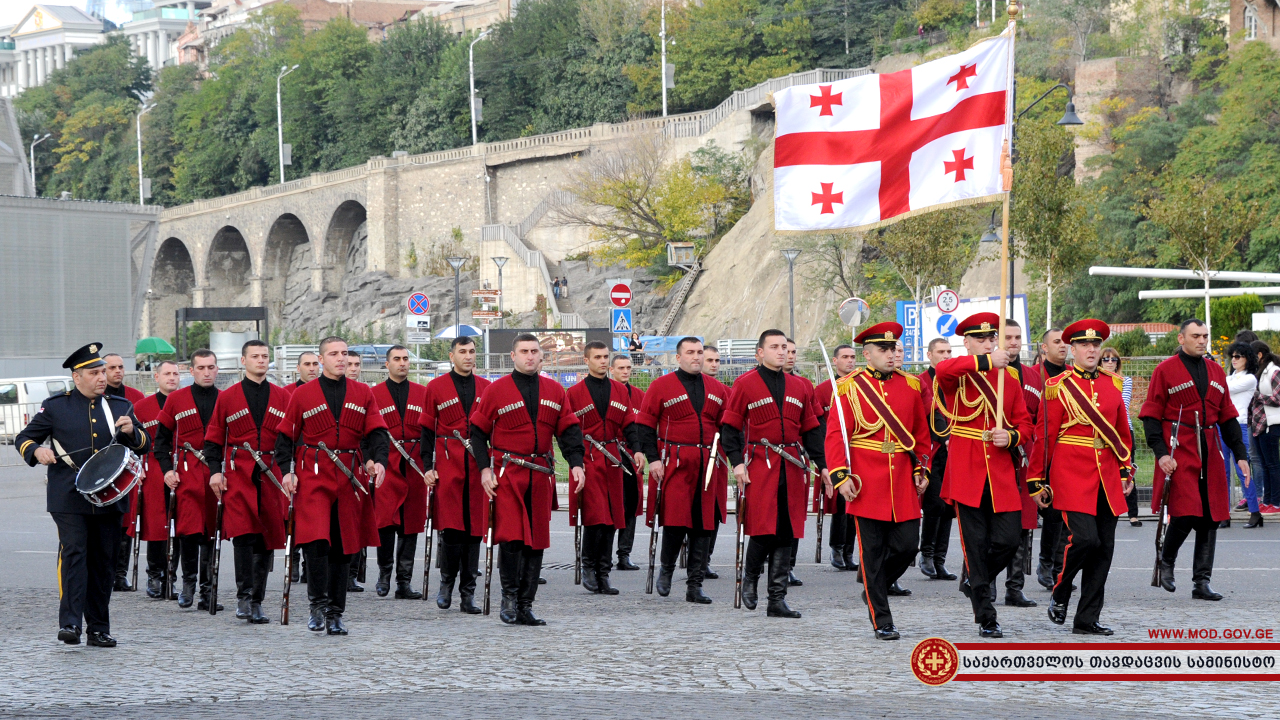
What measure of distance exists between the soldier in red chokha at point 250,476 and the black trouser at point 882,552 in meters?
3.96

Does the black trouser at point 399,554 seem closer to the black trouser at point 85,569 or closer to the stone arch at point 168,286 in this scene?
the black trouser at point 85,569

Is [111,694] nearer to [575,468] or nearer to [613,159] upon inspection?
[575,468]

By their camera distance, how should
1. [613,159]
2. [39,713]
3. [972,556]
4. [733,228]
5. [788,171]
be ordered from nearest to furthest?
[39,713] < [972,556] < [788,171] < [733,228] < [613,159]

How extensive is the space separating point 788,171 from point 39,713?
6465 mm

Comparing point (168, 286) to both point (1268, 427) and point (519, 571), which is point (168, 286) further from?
point (519, 571)

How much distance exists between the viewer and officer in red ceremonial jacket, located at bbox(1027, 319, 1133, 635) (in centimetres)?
854

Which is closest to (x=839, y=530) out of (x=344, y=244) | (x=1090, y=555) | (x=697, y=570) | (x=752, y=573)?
(x=697, y=570)

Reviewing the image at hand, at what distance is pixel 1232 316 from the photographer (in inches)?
1220

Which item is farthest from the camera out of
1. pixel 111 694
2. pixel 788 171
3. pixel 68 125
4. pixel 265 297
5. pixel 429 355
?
pixel 68 125

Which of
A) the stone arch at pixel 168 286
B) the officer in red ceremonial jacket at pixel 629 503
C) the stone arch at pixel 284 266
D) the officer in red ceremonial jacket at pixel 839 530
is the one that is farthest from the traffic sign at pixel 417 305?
the stone arch at pixel 168 286

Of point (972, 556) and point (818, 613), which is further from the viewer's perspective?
point (818, 613)

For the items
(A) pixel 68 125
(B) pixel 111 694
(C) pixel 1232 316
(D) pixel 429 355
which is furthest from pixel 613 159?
(A) pixel 68 125

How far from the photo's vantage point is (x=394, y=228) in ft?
253

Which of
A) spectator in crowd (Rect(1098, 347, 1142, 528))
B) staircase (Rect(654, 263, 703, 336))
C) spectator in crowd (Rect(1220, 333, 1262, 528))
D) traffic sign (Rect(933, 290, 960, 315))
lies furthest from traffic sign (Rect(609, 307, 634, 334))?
staircase (Rect(654, 263, 703, 336))
